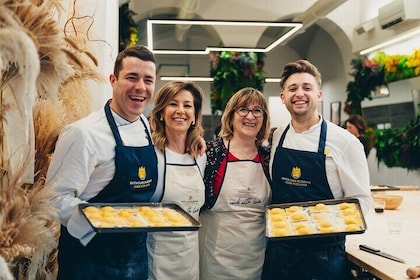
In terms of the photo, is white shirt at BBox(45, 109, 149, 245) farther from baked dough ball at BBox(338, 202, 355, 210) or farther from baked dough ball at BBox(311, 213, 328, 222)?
baked dough ball at BBox(338, 202, 355, 210)

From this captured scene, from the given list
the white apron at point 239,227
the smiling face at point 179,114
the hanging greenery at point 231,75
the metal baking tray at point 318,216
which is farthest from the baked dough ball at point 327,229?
the hanging greenery at point 231,75

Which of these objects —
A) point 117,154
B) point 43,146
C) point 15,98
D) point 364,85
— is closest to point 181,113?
point 117,154

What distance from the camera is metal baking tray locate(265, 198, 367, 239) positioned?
1.83 meters

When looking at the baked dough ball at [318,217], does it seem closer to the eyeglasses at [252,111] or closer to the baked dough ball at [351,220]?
the baked dough ball at [351,220]

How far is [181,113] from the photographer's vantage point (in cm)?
232

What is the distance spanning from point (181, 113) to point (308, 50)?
404 inches

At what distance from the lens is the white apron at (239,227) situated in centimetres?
232

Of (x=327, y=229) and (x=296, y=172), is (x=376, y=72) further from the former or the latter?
(x=327, y=229)

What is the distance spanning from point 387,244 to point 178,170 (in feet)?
3.57

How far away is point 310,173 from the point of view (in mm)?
2174

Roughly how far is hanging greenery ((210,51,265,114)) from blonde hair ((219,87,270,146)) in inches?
156

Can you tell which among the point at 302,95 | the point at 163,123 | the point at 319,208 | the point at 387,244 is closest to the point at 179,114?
the point at 163,123

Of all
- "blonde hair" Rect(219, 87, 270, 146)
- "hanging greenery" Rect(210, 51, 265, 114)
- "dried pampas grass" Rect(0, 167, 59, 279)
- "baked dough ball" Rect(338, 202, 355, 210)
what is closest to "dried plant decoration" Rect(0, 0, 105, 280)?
"dried pampas grass" Rect(0, 167, 59, 279)

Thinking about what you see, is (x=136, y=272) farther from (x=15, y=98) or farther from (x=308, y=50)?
(x=308, y=50)
